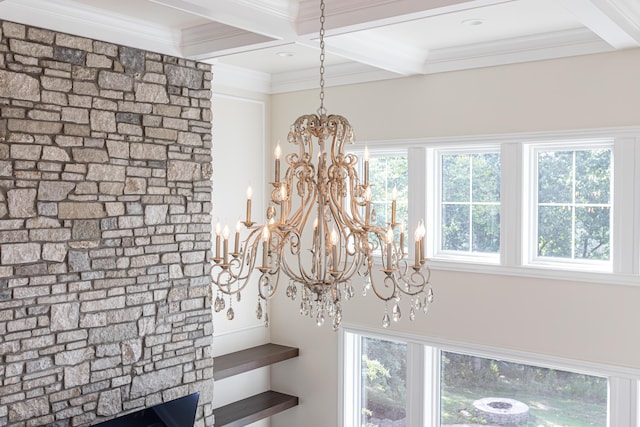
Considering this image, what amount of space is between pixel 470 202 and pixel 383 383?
153 cm

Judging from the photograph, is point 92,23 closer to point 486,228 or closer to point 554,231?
point 486,228

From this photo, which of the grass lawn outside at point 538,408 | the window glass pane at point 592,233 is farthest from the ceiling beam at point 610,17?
the grass lawn outside at point 538,408

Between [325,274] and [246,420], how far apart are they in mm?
2793

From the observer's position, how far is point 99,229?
3.56 meters

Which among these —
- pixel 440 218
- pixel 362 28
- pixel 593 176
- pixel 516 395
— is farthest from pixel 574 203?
pixel 362 28

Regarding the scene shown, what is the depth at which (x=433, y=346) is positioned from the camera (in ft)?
14.7

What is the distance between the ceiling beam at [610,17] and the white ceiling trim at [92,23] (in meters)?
2.21

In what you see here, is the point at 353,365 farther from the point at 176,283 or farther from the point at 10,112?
the point at 10,112

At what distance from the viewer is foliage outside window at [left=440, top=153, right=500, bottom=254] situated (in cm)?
428

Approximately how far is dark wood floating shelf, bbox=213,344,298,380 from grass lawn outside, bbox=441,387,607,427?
1264 mm

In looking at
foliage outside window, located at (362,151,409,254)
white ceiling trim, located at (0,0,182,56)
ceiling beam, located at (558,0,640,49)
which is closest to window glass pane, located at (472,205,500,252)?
foliage outside window, located at (362,151,409,254)

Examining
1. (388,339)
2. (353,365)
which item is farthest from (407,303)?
(353,365)

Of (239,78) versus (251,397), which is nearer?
(239,78)

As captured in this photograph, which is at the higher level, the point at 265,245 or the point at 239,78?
the point at 239,78
